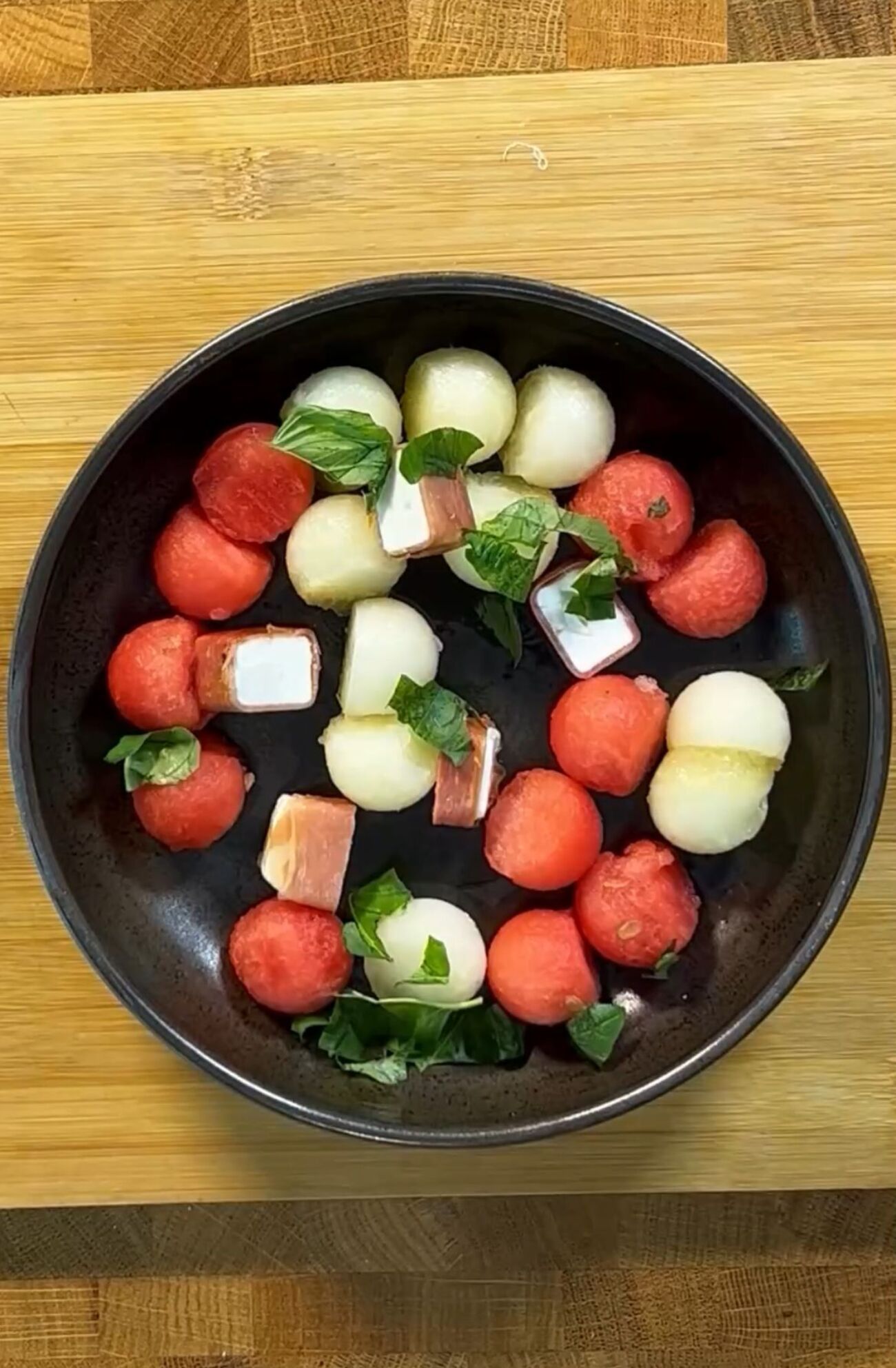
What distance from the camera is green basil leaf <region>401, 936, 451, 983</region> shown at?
1.00 meters

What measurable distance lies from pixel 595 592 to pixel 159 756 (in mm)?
326

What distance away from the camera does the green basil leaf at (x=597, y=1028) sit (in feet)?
3.31

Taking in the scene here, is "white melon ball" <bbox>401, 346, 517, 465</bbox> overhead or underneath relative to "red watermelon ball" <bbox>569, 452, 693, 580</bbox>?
overhead

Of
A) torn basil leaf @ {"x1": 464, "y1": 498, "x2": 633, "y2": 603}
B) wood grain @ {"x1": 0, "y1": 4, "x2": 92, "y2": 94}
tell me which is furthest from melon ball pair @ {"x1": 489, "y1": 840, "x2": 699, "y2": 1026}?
wood grain @ {"x1": 0, "y1": 4, "x2": 92, "y2": 94}

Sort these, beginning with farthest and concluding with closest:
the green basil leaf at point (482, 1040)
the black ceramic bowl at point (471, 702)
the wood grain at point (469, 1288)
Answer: the wood grain at point (469, 1288) < the green basil leaf at point (482, 1040) < the black ceramic bowl at point (471, 702)

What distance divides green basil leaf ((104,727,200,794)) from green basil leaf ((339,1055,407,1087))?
241 millimetres

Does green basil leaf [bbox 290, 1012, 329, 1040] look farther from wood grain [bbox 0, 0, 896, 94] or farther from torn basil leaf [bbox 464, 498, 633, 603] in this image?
wood grain [bbox 0, 0, 896, 94]

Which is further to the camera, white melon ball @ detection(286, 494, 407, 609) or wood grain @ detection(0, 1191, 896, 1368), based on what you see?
wood grain @ detection(0, 1191, 896, 1368)

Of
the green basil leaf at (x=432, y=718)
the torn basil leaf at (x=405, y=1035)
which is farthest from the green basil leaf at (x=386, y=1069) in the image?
the green basil leaf at (x=432, y=718)

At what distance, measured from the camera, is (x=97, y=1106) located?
109cm

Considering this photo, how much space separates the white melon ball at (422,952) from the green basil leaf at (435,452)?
0.31 meters

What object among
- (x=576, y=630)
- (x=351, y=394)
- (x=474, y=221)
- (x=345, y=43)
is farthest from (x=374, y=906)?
(x=345, y=43)

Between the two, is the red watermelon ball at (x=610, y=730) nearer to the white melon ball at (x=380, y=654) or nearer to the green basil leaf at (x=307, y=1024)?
the white melon ball at (x=380, y=654)

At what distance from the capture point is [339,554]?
1.00 m
